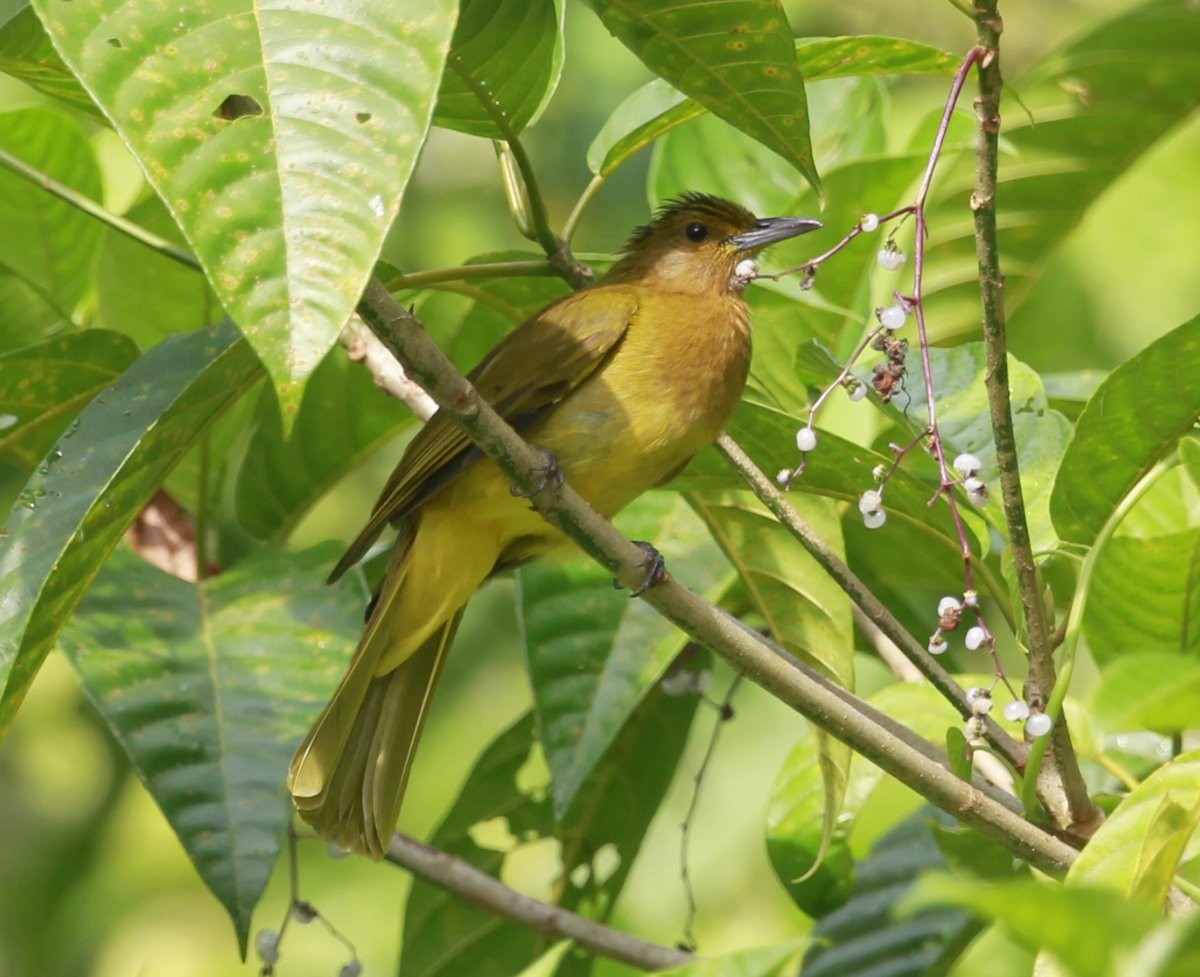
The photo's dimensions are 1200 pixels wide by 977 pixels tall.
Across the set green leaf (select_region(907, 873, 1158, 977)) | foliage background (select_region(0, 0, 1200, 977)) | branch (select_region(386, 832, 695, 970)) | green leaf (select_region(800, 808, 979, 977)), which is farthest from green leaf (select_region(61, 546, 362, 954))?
foliage background (select_region(0, 0, 1200, 977))

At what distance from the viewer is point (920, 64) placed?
95.6 inches

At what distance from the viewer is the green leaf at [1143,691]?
1.00 meters

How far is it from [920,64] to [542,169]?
3927 mm

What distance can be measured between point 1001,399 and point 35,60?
4.43 feet

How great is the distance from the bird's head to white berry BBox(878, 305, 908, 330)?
1.46m

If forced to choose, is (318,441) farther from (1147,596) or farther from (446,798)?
(446,798)

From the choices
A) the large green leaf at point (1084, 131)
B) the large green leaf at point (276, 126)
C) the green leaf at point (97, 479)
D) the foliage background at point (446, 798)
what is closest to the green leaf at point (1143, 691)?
the large green leaf at point (276, 126)

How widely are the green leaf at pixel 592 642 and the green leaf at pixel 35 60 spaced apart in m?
1.10

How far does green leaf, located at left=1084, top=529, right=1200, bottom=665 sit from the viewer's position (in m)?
2.24

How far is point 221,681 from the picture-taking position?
2.54 m

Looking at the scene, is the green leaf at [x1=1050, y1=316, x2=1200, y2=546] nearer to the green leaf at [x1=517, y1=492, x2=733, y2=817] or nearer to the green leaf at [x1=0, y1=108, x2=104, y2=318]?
the green leaf at [x1=517, y1=492, x2=733, y2=817]

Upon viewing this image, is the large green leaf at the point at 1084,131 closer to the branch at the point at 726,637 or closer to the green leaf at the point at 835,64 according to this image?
the green leaf at the point at 835,64

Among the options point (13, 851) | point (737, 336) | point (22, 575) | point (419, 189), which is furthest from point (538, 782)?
point (419, 189)

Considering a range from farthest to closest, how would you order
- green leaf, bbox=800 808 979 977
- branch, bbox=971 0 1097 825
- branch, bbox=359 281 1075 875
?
1. green leaf, bbox=800 808 979 977
2. branch, bbox=359 281 1075 875
3. branch, bbox=971 0 1097 825
